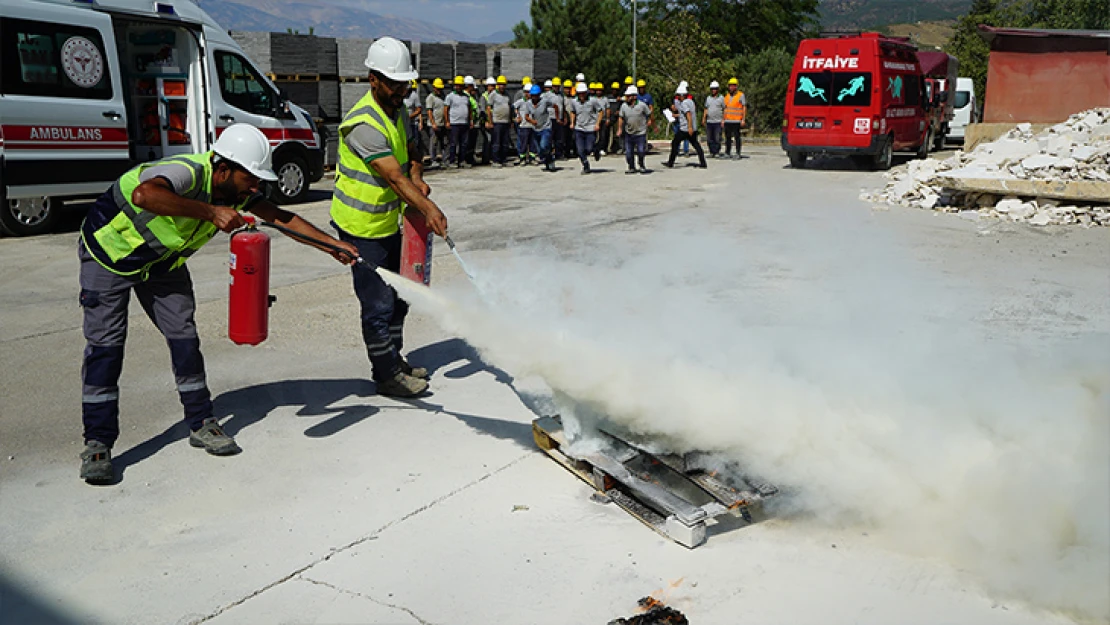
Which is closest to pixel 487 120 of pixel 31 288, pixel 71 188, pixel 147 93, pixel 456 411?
pixel 147 93

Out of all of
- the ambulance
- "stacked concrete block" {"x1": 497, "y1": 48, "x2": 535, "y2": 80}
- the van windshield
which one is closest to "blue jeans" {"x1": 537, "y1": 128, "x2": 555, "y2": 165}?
"stacked concrete block" {"x1": 497, "y1": 48, "x2": 535, "y2": 80}

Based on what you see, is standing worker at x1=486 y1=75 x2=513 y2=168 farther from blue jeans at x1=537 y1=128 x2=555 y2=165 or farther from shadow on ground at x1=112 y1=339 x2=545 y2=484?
shadow on ground at x1=112 y1=339 x2=545 y2=484

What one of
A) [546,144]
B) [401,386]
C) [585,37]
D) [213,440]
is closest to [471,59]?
[546,144]

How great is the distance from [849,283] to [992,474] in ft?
16.0

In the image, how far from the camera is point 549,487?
3.97 m

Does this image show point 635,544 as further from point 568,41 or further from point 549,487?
point 568,41

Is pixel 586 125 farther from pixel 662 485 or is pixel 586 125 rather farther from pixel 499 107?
pixel 662 485

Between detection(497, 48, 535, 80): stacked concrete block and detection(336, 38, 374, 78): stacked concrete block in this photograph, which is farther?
detection(497, 48, 535, 80): stacked concrete block

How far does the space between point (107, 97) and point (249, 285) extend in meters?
7.68

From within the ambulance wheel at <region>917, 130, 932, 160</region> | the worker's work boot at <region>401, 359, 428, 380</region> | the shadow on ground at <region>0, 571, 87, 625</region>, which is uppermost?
the ambulance wheel at <region>917, 130, 932, 160</region>

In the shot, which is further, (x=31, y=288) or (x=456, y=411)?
(x=31, y=288)

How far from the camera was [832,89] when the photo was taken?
688 inches

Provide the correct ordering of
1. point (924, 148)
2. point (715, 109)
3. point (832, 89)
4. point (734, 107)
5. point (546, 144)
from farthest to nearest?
point (924, 148) → point (734, 107) → point (715, 109) → point (546, 144) → point (832, 89)

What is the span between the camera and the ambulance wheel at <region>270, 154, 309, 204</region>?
12.8m
